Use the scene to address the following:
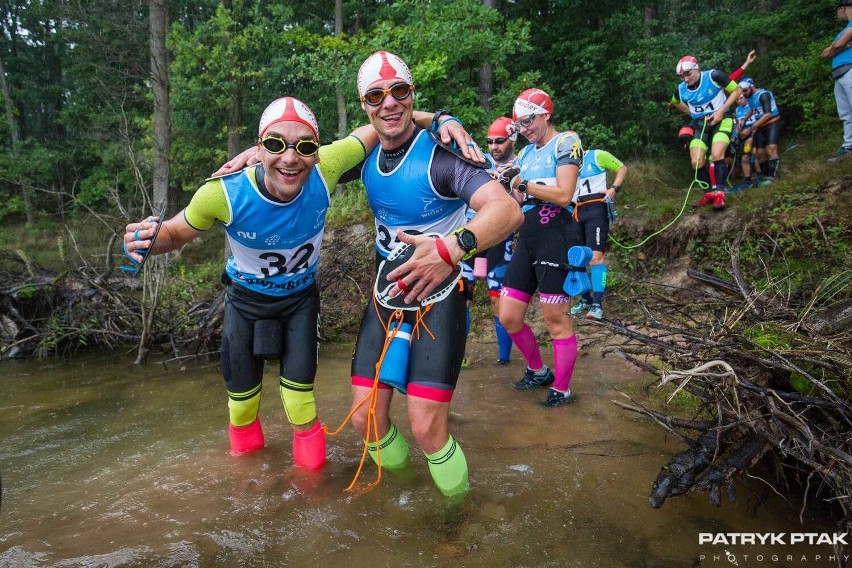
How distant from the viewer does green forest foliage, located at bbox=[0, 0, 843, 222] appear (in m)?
10.3

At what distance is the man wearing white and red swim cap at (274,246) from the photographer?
2969 millimetres

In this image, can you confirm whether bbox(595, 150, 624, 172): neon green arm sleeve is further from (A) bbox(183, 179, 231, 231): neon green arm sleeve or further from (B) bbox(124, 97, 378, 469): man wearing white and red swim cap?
(A) bbox(183, 179, 231, 231): neon green arm sleeve

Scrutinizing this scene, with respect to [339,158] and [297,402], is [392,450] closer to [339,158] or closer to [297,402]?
[297,402]

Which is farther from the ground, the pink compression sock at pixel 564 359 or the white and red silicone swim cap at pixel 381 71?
the white and red silicone swim cap at pixel 381 71

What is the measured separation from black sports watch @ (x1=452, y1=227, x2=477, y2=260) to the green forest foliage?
797cm

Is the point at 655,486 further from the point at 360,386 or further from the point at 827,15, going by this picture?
the point at 827,15

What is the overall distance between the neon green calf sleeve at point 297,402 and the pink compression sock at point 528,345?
2.17m

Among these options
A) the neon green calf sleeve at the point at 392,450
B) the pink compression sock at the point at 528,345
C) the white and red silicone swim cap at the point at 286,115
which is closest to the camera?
the white and red silicone swim cap at the point at 286,115

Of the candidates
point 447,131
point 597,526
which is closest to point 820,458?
point 597,526

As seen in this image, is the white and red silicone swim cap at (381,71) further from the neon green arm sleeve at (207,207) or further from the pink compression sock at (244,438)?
the pink compression sock at (244,438)

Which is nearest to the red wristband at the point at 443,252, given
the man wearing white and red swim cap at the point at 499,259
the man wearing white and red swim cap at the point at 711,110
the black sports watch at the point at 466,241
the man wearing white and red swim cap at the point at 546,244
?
the black sports watch at the point at 466,241

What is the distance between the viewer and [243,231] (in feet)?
10.2

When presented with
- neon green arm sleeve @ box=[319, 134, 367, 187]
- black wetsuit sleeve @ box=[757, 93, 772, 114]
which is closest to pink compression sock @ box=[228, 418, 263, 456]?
neon green arm sleeve @ box=[319, 134, 367, 187]

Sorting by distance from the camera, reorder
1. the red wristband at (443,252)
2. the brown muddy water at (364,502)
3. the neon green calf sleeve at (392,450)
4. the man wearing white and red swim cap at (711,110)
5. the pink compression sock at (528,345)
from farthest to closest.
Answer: the man wearing white and red swim cap at (711,110)
the pink compression sock at (528,345)
the neon green calf sleeve at (392,450)
the brown muddy water at (364,502)
the red wristband at (443,252)
